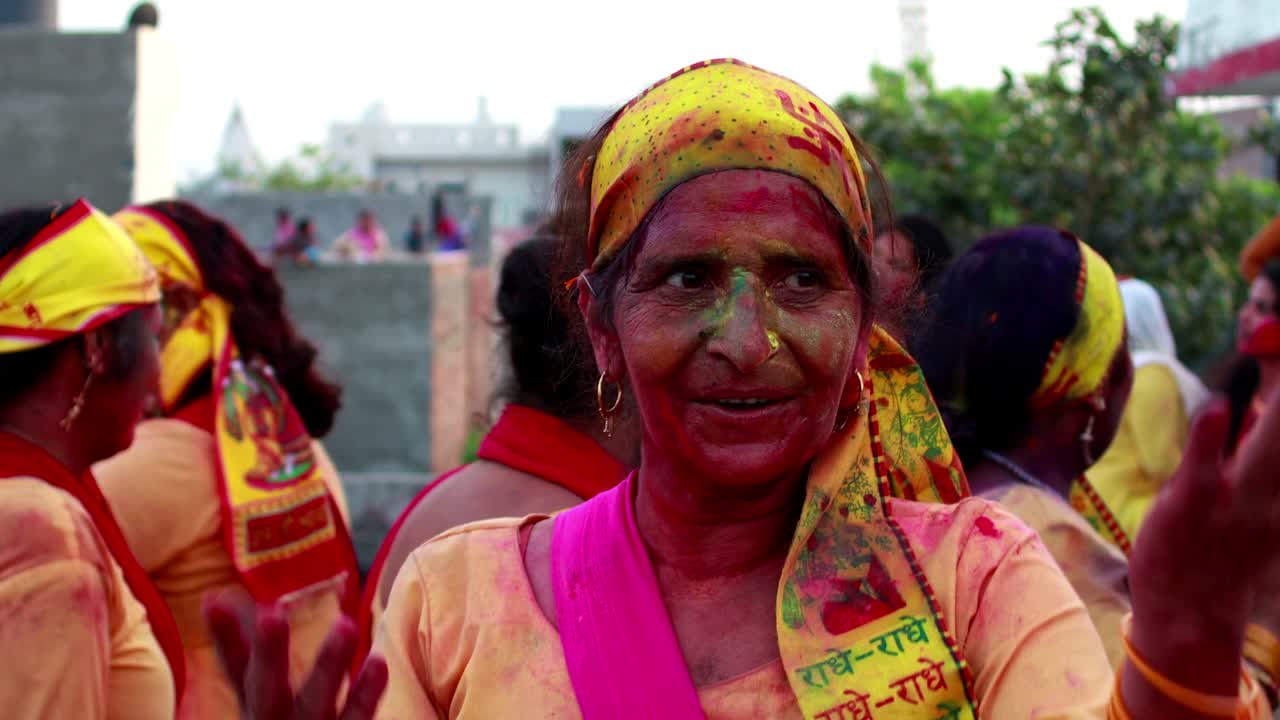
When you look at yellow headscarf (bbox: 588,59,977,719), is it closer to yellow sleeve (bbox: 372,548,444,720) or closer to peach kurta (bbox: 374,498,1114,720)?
peach kurta (bbox: 374,498,1114,720)

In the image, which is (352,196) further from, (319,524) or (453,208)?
(319,524)

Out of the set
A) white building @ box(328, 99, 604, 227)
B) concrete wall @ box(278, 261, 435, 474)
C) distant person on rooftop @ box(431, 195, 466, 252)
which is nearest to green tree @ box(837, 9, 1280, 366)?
concrete wall @ box(278, 261, 435, 474)

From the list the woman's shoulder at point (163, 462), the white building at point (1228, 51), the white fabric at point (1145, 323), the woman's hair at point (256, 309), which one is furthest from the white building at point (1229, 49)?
the woman's shoulder at point (163, 462)

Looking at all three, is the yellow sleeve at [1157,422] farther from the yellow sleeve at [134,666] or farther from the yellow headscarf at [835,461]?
the yellow sleeve at [134,666]

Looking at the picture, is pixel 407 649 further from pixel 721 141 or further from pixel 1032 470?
pixel 1032 470

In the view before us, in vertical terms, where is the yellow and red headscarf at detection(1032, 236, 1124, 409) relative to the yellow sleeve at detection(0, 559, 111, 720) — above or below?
above

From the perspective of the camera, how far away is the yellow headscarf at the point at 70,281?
8.73ft

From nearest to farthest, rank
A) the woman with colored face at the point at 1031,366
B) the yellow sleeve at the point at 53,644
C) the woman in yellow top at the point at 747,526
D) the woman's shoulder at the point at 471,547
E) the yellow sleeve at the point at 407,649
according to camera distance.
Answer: the woman in yellow top at the point at 747,526
the yellow sleeve at the point at 407,649
the woman's shoulder at the point at 471,547
the yellow sleeve at the point at 53,644
the woman with colored face at the point at 1031,366

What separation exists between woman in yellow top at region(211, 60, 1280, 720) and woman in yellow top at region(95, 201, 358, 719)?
1.62 meters

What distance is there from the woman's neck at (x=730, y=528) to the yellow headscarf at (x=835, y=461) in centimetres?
10

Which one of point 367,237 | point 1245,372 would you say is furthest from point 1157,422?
point 367,237

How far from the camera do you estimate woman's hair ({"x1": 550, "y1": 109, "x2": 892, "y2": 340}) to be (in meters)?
1.71

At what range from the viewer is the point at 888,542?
163 cm

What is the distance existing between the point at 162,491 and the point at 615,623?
204 cm
